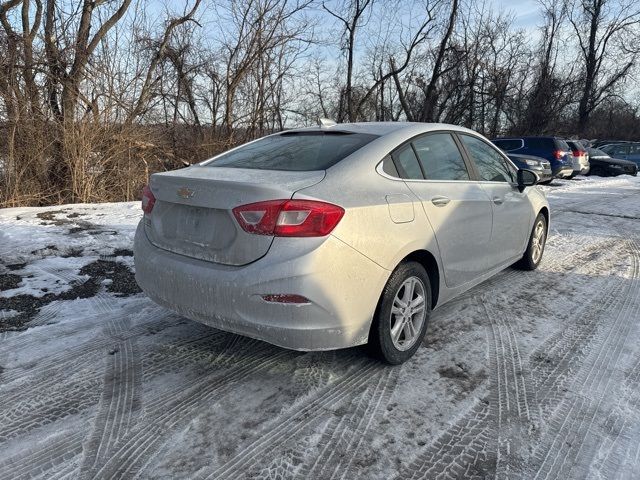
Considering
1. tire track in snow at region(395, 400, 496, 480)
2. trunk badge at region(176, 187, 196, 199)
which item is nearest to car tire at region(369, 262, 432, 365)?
tire track in snow at region(395, 400, 496, 480)

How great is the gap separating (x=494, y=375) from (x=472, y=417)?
1.66ft

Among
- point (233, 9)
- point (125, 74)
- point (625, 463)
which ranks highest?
point (233, 9)

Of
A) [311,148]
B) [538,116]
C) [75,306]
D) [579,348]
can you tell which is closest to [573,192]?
[579,348]

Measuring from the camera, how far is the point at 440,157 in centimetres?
352

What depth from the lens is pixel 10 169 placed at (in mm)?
7801

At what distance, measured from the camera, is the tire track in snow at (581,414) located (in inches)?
83.2

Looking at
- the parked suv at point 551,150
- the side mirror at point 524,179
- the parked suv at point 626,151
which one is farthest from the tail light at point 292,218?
the parked suv at point 626,151

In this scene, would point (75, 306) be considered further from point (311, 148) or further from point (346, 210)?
point (346, 210)

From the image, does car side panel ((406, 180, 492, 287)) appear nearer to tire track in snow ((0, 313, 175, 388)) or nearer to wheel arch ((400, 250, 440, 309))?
wheel arch ((400, 250, 440, 309))

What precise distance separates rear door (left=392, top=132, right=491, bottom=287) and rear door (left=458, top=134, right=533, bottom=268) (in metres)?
0.19

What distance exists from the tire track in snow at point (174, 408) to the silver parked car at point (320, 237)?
0.39 metres

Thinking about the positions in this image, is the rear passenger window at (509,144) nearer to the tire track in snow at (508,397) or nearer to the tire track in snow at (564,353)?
the tire track in snow at (564,353)

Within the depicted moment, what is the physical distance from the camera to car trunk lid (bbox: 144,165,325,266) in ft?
8.09

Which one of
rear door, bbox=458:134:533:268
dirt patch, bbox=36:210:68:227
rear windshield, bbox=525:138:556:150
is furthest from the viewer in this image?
rear windshield, bbox=525:138:556:150
